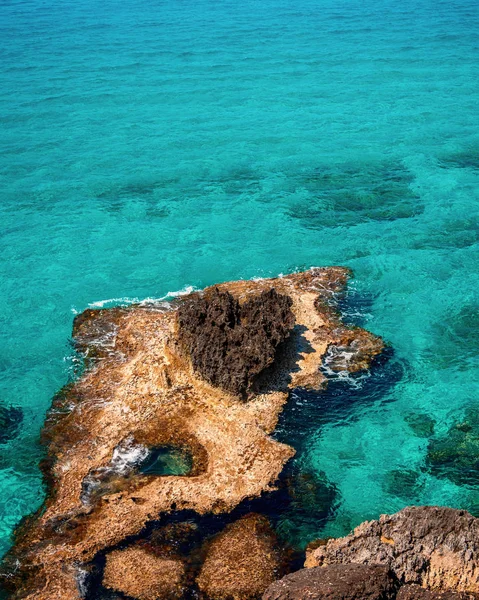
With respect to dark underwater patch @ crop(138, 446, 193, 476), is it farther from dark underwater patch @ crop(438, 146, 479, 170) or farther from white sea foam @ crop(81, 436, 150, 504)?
dark underwater patch @ crop(438, 146, 479, 170)

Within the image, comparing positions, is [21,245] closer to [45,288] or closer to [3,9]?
[45,288]

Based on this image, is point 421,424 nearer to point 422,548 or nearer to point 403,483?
point 403,483

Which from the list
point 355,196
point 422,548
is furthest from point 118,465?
point 355,196

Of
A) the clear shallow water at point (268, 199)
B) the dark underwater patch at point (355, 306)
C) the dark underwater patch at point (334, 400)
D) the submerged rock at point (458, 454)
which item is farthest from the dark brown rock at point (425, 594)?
the dark underwater patch at point (355, 306)

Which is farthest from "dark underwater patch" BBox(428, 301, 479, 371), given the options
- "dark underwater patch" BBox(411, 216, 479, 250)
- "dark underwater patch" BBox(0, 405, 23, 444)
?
"dark underwater patch" BBox(0, 405, 23, 444)

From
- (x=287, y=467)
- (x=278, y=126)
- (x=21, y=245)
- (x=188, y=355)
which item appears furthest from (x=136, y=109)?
(x=287, y=467)

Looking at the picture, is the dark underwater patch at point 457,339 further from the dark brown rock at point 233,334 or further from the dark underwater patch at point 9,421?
the dark underwater patch at point 9,421
